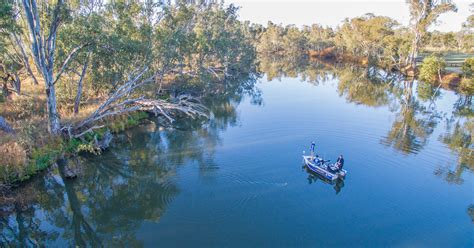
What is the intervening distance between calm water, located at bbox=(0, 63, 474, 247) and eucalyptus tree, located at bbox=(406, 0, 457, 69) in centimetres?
3675

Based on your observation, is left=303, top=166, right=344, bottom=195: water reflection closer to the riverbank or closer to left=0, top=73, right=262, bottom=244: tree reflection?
left=0, top=73, right=262, bottom=244: tree reflection

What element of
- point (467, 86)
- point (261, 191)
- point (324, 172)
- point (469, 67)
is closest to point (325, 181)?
point (324, 172)

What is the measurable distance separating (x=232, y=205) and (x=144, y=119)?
1970 cm

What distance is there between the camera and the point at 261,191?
1886 centimetres

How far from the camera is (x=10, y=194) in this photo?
18.0 metres

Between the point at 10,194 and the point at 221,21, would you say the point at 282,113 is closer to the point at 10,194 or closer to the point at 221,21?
the point at 10,194

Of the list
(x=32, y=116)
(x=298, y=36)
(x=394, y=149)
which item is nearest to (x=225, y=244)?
(x=394, y=149)

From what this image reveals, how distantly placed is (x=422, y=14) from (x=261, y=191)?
62.8m

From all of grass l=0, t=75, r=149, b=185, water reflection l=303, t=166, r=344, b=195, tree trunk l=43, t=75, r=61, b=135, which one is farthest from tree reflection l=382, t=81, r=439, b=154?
tree trunk l=43, t=75, r=61, b=135

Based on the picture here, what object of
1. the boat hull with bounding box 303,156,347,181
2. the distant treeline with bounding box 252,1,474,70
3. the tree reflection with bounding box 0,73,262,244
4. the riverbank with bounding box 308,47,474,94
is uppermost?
the distant treeline with bounding box 252,1,474,70

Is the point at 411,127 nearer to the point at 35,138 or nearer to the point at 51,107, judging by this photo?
the point at 51,107

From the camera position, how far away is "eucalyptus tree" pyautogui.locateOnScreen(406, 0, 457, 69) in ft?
195

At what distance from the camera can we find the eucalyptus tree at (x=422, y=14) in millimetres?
59472

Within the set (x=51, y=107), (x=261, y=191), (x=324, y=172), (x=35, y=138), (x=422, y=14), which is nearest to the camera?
(x=261, y=191)
